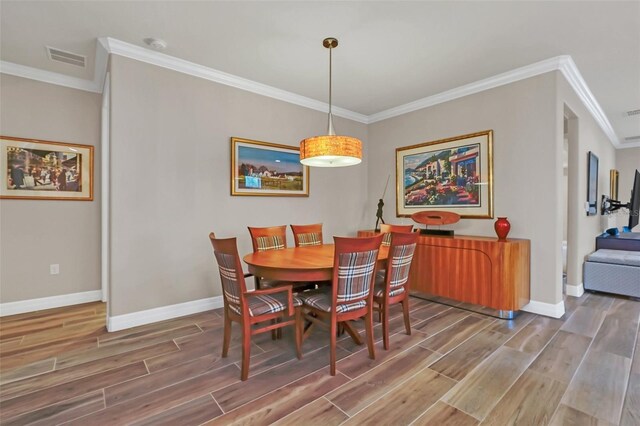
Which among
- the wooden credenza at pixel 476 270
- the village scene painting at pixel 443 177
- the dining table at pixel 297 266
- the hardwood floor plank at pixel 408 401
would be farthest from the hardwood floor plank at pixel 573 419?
the village scene painting at pixel 443 177

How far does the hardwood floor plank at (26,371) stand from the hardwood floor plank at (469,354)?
2.84 metres

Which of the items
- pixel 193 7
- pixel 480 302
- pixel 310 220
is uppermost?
pixel 193 7

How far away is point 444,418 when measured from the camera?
1686 millimetres

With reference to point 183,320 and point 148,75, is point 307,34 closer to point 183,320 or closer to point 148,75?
point 148,75

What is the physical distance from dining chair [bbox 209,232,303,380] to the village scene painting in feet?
8.93

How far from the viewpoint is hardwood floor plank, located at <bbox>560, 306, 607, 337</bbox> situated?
2841 mm

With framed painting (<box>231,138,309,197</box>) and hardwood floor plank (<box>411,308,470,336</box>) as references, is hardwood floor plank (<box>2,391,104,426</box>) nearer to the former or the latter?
framed painting (<box>231,138,309,197</box>)

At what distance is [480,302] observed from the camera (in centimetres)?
327

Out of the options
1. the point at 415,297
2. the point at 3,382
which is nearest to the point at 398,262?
the point at 415,297

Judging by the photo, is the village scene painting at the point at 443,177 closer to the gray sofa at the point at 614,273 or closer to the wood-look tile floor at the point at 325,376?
the wood-look tile floor at the point at 325,376

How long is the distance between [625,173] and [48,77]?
10.4 meters

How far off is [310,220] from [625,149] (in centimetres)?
750

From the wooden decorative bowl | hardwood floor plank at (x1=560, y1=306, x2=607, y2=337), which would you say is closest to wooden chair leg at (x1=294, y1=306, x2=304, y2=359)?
the wooden decorative bowl

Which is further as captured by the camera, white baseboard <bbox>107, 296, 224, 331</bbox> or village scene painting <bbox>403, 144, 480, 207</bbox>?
village scene painting <bbox>403, 144, 480, 207</bbox>
